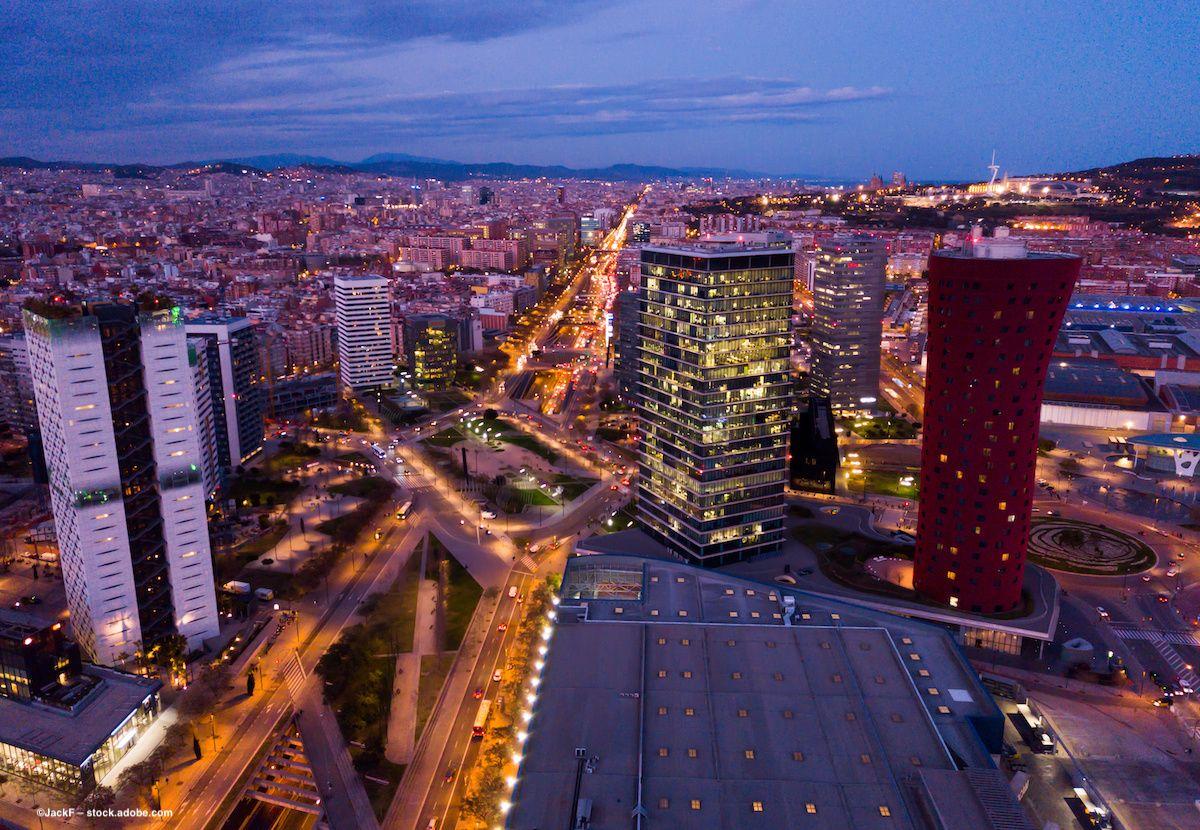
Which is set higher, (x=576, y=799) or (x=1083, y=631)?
(x=576, y=799)

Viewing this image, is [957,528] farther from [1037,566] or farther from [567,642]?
[567,642]

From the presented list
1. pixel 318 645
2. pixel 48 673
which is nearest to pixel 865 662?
pixel 318 645

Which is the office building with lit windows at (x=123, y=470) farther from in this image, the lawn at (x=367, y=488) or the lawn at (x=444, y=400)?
the lawn at (x=444, y=400)

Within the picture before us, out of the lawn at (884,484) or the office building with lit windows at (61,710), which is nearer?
the office building with lit windows at (61,710)

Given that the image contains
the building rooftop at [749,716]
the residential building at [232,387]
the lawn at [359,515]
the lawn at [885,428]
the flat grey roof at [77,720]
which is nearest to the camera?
the building rooftop at [749,716]

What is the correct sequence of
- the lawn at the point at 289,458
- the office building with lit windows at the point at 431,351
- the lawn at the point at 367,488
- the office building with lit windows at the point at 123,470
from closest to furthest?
the office building with lit windows at the point at 123,470 < the lawn at the point at 367,488 < the lawn at the point at 289,458 < the office building with lit windows at the point at 431,351

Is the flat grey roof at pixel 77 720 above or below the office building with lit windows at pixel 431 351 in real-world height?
below

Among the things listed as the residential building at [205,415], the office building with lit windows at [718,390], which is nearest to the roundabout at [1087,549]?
the office building with lit windows at [718,390]
